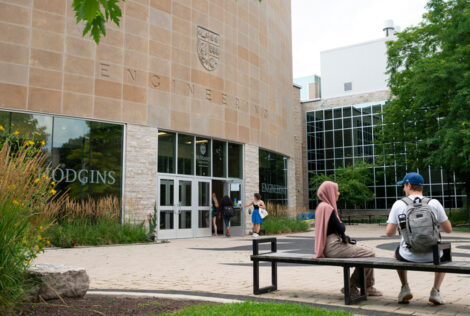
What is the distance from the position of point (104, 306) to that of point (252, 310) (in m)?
1.63

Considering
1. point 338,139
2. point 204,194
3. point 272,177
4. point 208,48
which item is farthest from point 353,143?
point 204,194

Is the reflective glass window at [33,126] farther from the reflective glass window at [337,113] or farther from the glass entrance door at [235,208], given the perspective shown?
the reflective glass window at [337,113]

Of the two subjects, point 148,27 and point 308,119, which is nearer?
point 148,27

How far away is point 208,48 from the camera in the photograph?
67.0ft

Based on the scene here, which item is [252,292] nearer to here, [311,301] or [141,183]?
[311,301]

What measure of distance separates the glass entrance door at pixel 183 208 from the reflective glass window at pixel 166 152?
45 centimetres

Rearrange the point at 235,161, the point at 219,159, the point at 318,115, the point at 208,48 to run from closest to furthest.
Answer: the point at 208,48
the point at 219,159
the point at 235,161
the point at 318,115

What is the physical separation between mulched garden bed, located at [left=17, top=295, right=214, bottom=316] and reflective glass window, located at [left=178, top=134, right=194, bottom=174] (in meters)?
13.6

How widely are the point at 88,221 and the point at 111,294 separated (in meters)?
9.87

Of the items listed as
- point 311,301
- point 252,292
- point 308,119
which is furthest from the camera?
point 308,119

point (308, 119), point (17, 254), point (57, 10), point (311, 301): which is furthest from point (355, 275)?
point (308, 119)

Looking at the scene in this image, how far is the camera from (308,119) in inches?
2050

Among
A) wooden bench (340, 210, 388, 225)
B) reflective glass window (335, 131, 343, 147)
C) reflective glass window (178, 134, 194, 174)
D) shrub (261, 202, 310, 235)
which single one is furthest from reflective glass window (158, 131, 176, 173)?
A: reflective glass window (335, 131, 343, 147)

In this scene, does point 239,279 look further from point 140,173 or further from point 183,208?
point 183,208
